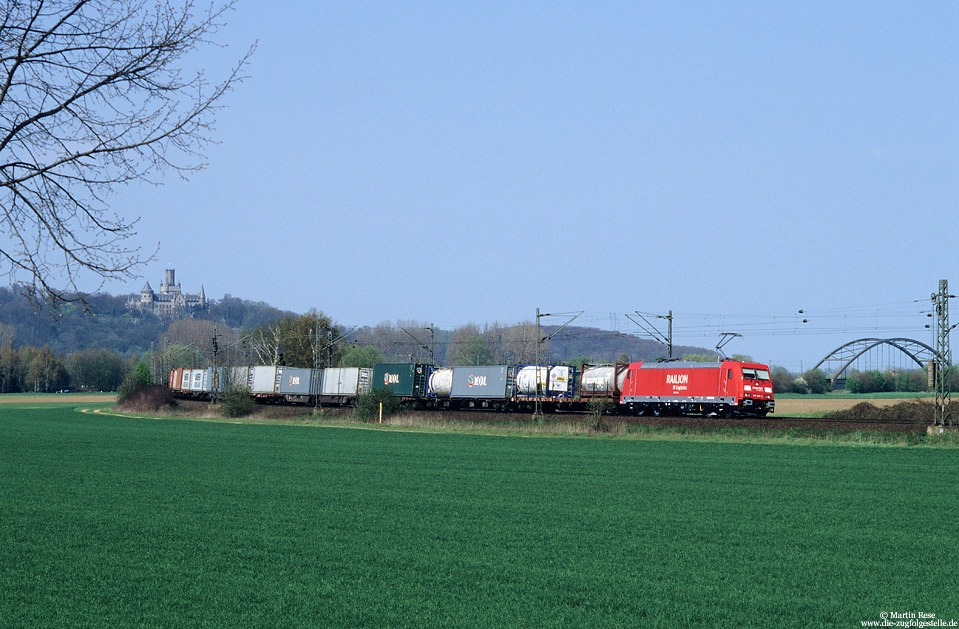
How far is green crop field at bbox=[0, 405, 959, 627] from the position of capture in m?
10.1

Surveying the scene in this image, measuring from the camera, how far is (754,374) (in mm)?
53656

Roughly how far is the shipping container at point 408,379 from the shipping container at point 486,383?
3.61m

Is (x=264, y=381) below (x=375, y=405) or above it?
above

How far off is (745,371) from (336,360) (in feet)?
267

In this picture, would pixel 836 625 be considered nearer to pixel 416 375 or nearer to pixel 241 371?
pixel 416 375

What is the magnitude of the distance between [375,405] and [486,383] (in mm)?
9114

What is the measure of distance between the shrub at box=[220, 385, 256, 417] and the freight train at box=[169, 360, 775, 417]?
597 centimetres

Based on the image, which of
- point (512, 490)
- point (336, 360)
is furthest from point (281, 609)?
point (336, 360)

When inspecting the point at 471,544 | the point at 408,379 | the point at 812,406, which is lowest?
the point at 471,544

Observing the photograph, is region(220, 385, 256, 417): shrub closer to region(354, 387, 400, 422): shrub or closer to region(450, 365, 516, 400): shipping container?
region(354, 387, 400, 422): shrub

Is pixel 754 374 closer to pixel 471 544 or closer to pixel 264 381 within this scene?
pixel 471 544

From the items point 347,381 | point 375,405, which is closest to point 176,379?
point 347,381

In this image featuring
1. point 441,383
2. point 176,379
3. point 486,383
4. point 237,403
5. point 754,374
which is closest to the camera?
point 754,374

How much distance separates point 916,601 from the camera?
1058 cm
